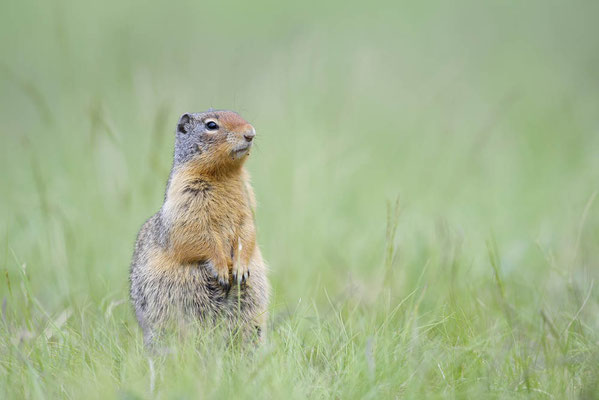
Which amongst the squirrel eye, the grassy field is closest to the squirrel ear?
the squirrel eye

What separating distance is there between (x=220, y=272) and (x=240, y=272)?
11 cm

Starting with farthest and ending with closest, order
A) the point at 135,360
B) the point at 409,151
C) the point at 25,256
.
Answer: the point at 409,151 < the point at 25,256 < the point at 135,360

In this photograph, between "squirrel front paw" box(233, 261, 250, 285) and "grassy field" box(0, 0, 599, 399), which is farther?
"squirrel front paw" box(233, 261, 250, 285)

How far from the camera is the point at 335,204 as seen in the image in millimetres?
6156

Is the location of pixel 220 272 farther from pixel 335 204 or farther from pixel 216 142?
pixel 335 204

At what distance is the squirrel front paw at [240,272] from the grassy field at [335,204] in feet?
1.05

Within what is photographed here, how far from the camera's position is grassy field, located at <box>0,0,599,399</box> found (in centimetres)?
318

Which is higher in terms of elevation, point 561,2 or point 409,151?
point 561,2

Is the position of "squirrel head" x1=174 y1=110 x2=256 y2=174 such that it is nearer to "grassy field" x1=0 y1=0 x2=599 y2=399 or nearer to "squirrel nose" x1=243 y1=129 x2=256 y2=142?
"squirrel nose" x1=243 y1=129 x2=256 y2=142

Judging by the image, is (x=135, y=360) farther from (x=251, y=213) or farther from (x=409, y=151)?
(x=409, y=151)

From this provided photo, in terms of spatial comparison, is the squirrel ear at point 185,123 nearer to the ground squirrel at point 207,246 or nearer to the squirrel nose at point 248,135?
the ground squirrel at point 207,246

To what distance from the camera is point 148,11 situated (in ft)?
42.8

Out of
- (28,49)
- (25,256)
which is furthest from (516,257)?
(28,49)

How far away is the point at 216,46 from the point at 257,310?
8201 mm
